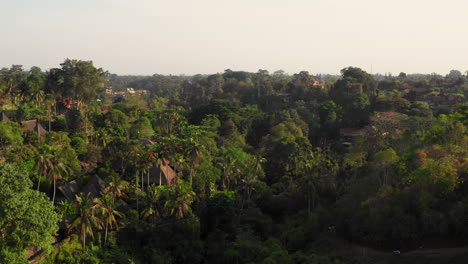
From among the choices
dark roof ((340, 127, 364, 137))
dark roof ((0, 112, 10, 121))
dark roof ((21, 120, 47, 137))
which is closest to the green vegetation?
dark roof ((21, 120, 47, 137))

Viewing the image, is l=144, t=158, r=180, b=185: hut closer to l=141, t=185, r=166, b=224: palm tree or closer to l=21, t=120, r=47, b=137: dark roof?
l=141, t=185, r=166, b=224: palm tree

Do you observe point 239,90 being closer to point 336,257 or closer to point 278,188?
point 278,188

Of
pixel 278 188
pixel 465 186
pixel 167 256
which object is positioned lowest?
pixel 167 256

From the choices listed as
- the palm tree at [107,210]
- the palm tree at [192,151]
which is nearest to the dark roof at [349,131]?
the palm tree at [192,151]

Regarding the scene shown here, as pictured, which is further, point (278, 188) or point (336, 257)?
point (278, 188)

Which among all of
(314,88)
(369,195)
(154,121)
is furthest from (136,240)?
(314,88)
